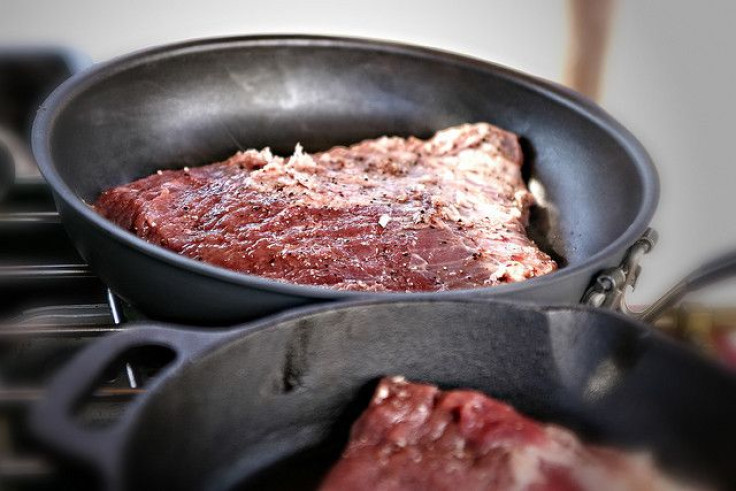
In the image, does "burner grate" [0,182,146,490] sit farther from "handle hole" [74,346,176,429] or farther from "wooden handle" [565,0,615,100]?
"wooden handle" [565,0,615,100]

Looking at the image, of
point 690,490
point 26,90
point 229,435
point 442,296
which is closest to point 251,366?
point 229,435

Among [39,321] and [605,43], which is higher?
[605,43]

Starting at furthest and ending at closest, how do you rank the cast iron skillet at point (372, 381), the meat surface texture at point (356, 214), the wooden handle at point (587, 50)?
the wooden handle at point (587, 50)
the meat surface texture at point (356, 214)
the cast iron skillet at point (372, 381)

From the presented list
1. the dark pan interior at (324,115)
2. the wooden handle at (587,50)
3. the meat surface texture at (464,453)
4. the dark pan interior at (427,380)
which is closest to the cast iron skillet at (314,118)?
the dark pan interior at (324,115)

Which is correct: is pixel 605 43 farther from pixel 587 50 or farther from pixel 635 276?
pixel 635 276

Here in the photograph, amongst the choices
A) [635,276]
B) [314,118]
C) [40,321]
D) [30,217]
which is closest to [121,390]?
[40,321]

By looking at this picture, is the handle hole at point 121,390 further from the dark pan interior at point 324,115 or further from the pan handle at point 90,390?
the dark pan interior at point 324,115
